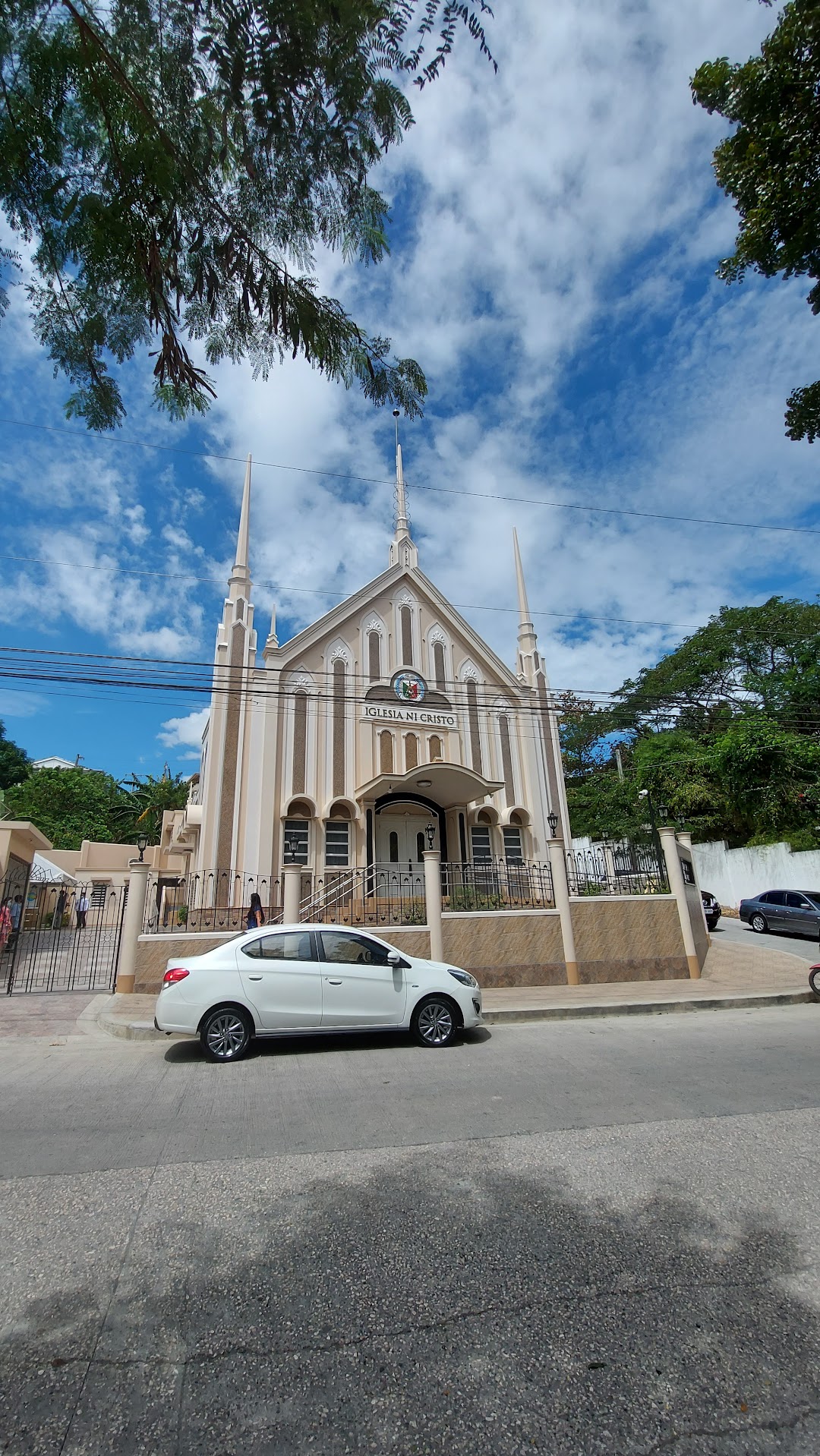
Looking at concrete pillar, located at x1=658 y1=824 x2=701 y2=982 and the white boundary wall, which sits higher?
the white boundary wall

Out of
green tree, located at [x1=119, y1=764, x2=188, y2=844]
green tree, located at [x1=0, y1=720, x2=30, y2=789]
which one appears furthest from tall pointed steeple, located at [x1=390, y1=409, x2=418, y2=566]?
green tree, located at [x1=0, y1=720, x2=30, y2=789]

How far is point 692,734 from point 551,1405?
115 ft

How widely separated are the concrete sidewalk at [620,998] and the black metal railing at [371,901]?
7.71 feet

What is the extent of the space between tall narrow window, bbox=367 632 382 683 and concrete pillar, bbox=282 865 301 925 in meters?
8.73

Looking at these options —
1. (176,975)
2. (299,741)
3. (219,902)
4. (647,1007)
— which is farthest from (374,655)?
(176,975)

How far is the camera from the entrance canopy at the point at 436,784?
17.7 m

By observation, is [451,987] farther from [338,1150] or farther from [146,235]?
[146,235]

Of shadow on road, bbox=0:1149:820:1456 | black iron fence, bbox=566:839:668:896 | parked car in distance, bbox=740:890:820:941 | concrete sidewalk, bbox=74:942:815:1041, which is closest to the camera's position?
shadow on road, bbox=0:1149:820:1456

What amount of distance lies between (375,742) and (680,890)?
29.7 feet

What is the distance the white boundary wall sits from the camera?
78.0 ft

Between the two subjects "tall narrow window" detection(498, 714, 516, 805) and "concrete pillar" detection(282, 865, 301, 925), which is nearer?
"concrete pillar" detection(282, 865, 301, 925)

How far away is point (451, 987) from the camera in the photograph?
8.36 meters

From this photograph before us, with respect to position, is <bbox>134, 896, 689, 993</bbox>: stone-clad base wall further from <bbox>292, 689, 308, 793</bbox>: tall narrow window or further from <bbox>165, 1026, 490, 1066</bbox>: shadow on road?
<bbox>292, 689, 308, 793</bbox>: tall narrow window

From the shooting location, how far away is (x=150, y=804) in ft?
153
